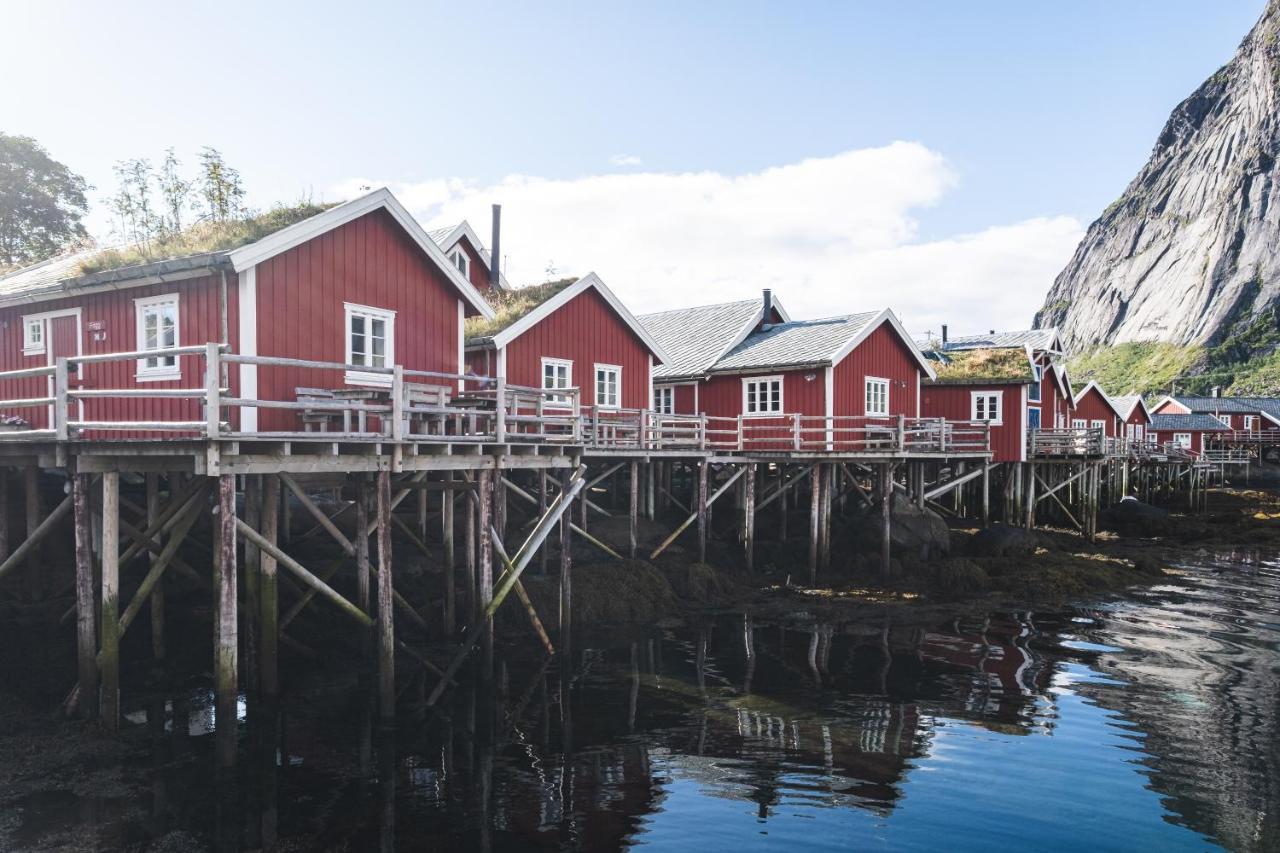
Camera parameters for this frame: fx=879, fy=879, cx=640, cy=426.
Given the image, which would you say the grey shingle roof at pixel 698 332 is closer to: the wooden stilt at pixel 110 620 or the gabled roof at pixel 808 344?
the gabled roof at pixel 808 344

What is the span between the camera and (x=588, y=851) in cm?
848

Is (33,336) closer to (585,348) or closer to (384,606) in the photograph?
(384,606)

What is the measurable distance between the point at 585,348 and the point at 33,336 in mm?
11248

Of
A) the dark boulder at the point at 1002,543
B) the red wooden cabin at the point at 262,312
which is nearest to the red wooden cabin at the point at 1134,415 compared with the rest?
the dark boulder at the point at 1002,543

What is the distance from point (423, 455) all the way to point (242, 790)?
4.81m

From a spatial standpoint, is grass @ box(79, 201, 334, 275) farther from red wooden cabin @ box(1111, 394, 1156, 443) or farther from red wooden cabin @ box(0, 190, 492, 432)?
red wooden cabin @ box(1111, 394, 1156, 443)

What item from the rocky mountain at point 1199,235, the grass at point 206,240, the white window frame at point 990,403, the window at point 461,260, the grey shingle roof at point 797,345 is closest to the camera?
the grass at point 206,240

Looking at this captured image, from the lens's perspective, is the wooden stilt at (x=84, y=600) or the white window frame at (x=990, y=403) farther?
the white window frame at (x=990, y=403)

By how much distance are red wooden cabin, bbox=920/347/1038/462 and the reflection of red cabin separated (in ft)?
45.4

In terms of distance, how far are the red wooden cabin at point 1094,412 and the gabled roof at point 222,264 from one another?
35.8 metres

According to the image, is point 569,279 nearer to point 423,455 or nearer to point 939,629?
point 423,455

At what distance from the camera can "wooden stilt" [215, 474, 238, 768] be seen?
10.2 meters

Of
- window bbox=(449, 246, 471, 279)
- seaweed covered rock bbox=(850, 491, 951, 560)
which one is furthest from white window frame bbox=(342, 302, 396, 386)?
seaweed covered rock bbox=(850, 491, 951, 560)

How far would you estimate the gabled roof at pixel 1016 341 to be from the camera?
34.8m
